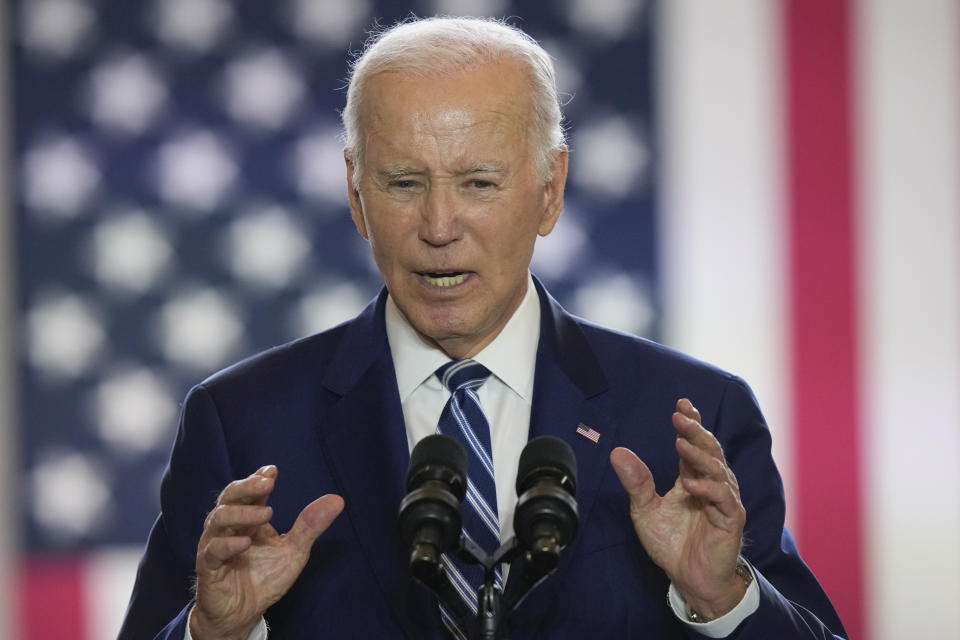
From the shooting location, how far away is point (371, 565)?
169 cm

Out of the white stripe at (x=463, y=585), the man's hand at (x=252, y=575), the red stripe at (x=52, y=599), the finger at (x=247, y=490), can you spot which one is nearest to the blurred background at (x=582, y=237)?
the red stripe at (x=52, y=599)

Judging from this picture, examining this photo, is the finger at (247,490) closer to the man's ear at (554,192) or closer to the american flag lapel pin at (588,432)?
the american flag lapel pin at (588,432)

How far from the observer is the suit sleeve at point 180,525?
1.75 meters

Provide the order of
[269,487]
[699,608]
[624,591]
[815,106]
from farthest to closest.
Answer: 1. [815,106]
2. [624,591]
3. [699,608]
4. [269,487]

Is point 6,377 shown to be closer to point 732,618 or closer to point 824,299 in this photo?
point 824,299

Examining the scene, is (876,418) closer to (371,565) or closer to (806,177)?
(806,177)

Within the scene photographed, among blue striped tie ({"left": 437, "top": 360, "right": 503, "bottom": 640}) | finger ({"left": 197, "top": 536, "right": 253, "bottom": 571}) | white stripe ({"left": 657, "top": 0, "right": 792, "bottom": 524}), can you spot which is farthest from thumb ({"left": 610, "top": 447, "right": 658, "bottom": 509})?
white stripe ({"left": 657, "top": 0, "right": 792, "bottom": 524})

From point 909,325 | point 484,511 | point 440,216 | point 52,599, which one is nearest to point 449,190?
point 440,216

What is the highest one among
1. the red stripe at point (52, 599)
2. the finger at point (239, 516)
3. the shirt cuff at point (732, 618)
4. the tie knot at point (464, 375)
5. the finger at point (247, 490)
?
the tie knot at point (464, 375)

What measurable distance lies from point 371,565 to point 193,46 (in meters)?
2.34

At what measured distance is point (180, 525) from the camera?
178 centimetres

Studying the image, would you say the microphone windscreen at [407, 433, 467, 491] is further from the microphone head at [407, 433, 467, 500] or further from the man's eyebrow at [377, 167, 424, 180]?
the man's eyebrow at [377, 167, 424, 180]

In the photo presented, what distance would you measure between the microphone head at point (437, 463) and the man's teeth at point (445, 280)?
1.65 feet

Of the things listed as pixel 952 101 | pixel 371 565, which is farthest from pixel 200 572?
pixel 952 101
